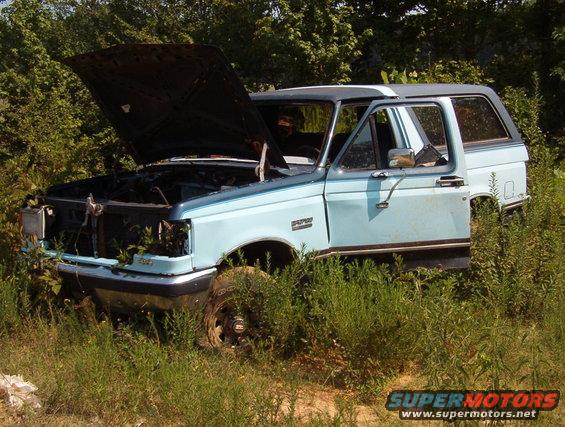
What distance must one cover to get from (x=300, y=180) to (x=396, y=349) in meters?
1.48

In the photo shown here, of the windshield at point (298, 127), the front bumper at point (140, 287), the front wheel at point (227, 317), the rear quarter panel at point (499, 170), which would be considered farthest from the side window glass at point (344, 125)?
the front bumper at point (140, 287)

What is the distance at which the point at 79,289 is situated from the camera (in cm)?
496

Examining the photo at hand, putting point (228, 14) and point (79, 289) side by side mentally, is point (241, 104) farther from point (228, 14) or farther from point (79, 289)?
point (228, 14)

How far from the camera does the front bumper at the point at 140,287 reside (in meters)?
4.44

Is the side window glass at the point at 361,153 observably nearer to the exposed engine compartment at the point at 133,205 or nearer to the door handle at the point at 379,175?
the door handle at the point at 379,175

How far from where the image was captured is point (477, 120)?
699 cm

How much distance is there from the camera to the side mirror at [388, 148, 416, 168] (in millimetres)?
5254

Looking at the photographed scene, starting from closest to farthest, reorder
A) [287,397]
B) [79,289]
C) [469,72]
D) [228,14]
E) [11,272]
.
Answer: [287,397]
[79,289]
[11,272]
[469,72]
[228,14]

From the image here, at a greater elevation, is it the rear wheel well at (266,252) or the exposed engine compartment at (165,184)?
the exposed engine compartment at (165,184)

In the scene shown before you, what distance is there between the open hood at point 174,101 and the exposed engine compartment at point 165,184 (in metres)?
0.16

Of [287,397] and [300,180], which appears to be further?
[300,180]

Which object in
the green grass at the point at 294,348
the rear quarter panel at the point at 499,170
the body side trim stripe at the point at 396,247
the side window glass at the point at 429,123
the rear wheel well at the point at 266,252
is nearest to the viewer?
the green grass at the point at 294,348

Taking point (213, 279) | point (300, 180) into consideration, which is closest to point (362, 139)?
point (300, 180)

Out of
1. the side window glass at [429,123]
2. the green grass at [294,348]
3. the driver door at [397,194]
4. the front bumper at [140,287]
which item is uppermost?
the side window glass at [429,123]
